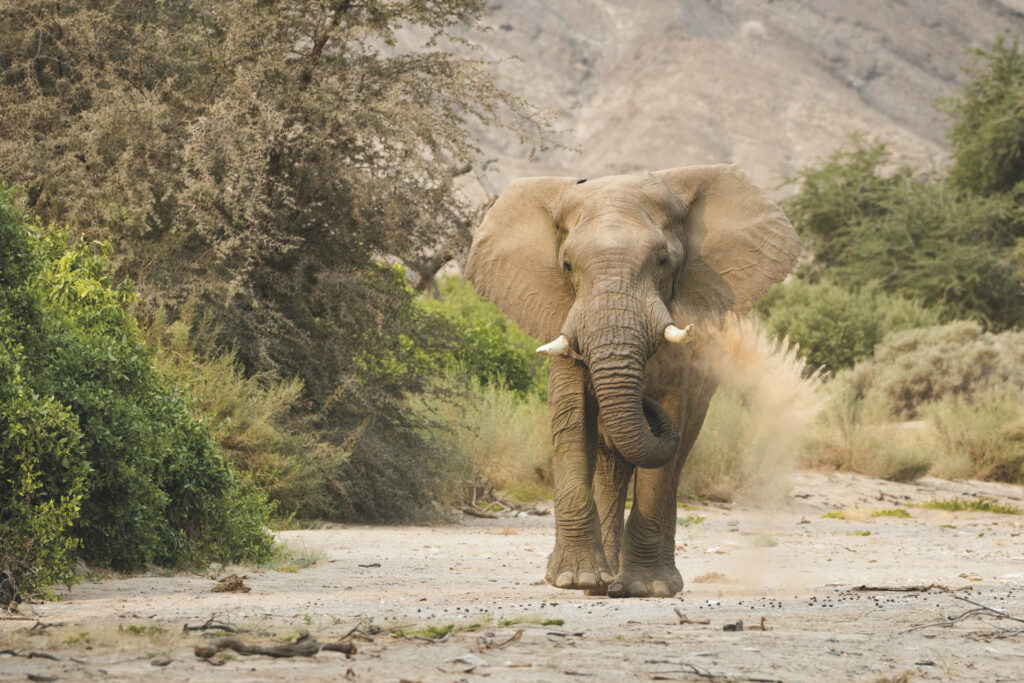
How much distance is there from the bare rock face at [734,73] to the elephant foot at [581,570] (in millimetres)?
67156

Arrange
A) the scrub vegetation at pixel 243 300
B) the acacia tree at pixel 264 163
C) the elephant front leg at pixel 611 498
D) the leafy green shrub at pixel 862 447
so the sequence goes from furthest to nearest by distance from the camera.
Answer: the leafy green shrub at pixel 862 447
the acacia tree at pixel 264 163
the elephant front leg at pixel 611 498
the scrub vegetation at pixel 243 300

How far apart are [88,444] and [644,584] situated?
3357mm

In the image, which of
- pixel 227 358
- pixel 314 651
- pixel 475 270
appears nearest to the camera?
pixel 314 651

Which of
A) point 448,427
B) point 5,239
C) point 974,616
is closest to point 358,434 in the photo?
point 448,427

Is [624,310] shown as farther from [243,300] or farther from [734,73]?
[734,73]

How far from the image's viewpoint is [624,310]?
7059 millimetres

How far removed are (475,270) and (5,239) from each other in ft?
A: 9.54

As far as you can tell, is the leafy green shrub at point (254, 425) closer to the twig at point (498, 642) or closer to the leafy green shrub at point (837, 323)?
the twig at point (498, 642)

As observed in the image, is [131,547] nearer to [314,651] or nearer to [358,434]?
[314,651]

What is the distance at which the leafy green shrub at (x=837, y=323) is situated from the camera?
29438 mm

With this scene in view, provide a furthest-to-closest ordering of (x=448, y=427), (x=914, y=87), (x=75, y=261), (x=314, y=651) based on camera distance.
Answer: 1. (x=914, y=87)
2. (x=448, y=427)
3. (x=75, y=261)
4. (x=314, y=651)

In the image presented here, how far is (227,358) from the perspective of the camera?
12219mm

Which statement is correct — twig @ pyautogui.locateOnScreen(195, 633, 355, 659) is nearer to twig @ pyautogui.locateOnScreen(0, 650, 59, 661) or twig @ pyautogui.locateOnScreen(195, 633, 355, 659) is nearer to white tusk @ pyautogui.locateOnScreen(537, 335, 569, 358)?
twig @ pyautogui.locateOnScreen(0, 650, 59, 661)

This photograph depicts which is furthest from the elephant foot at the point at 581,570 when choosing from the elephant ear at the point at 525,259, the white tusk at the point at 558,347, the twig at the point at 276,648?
the twig at the point at 276,648
